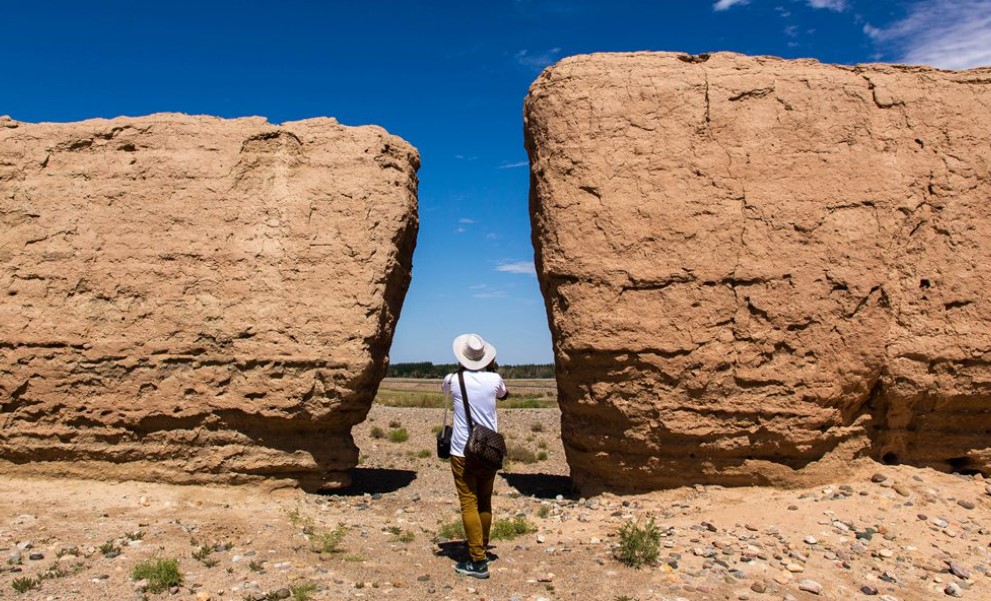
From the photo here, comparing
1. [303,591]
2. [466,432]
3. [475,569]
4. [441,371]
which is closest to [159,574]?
[303,591]

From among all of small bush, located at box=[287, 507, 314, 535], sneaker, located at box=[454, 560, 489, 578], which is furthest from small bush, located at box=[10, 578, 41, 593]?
sneaker, located at box=[454, 560, 489, 578]

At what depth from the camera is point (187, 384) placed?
684 cm

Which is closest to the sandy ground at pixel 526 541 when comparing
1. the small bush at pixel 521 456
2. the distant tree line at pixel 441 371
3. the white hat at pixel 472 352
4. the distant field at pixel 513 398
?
the white hat at pixel 472 352

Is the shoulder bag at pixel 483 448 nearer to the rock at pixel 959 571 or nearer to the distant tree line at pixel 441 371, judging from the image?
the rock at pixel 959 571

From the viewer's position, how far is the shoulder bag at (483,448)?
16.2 ft

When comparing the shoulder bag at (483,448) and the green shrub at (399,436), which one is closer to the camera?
the shoulder bag at (483,448)

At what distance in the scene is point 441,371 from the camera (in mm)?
41844

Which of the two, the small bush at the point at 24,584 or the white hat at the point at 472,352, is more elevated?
the white hat at the point at 472,352

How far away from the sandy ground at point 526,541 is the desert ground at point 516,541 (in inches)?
0.6

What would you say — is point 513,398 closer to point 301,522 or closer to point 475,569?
point 301,522

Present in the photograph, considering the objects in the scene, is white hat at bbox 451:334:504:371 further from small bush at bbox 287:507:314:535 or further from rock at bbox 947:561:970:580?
rock at bbox 947:561:970:580

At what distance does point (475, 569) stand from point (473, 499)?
0.44 meters

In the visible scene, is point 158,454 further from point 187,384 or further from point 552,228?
point 552,228

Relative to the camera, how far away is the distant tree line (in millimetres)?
38188
